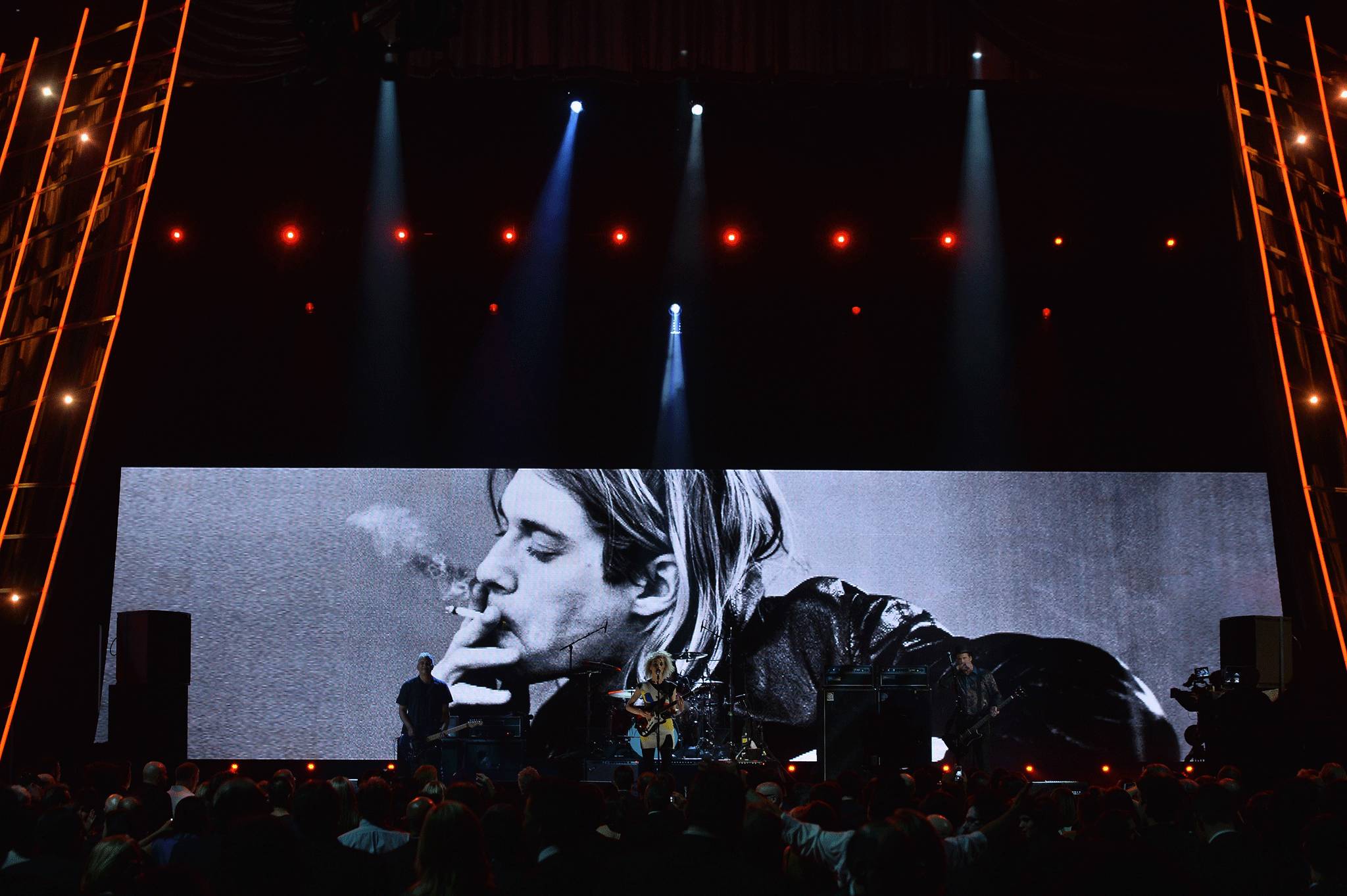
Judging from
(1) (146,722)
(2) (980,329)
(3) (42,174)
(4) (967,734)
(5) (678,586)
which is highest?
(2) (980,329)

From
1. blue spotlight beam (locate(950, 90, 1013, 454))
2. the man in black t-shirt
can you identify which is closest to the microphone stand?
the man in black t-shirt

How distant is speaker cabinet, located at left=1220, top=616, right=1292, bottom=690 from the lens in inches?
383

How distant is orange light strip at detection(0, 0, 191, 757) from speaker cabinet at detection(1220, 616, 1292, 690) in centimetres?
791

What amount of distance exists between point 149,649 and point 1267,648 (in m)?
8.54

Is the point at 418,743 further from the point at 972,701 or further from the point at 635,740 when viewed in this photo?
the point at 972,701

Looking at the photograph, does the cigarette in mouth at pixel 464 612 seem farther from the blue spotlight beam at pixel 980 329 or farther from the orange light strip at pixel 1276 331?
the orange light strip at pixel 1276 331

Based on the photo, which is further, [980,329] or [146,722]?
[980,329]

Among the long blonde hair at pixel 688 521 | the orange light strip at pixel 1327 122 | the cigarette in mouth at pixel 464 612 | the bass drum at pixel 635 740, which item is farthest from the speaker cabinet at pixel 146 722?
the orange light strip at pixel 1327 122

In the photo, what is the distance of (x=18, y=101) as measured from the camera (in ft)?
26.6

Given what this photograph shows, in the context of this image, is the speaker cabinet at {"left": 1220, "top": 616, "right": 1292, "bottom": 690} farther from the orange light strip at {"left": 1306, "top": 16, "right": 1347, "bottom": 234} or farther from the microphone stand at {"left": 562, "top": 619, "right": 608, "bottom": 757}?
the microphone stand at {"left": 562, "top": 619, "right": 608, "bottom": 757}

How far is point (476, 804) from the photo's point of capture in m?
4.38

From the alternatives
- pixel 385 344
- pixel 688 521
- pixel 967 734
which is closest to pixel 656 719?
pixel 688 521

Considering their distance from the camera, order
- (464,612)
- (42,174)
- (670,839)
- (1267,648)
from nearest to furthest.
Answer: (670,839)
(42,174)
(1267,648)
(464,612)

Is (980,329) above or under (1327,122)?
above
